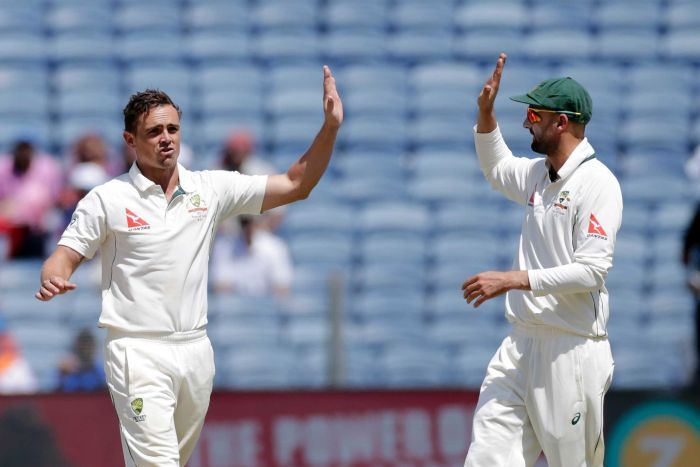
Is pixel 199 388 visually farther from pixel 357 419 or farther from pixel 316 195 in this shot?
pixel 316 195

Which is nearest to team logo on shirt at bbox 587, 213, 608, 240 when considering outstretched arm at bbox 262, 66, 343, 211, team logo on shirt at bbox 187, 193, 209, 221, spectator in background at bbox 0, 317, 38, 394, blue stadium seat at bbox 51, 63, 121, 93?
outstretched arm at bbox 262, 66, 343, 211

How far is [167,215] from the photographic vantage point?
5.04 metres

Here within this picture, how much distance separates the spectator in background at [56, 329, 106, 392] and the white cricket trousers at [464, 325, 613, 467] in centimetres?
315

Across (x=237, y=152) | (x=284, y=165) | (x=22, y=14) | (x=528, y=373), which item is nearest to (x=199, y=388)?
(x=528, y=373)

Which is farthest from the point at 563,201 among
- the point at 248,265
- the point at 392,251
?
the point at 392,251

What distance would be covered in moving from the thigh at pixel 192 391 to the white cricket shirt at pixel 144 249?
0.10 m

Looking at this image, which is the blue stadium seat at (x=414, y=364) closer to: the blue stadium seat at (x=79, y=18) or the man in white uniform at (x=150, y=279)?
the man in white uniform at (x=150, y=279)

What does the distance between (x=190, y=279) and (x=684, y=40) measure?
768cm

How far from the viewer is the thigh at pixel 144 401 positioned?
4.93 meters

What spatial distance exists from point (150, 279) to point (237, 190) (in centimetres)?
55

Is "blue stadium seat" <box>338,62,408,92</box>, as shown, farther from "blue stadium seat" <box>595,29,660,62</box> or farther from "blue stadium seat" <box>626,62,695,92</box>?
"blue stadium seat" <box>626,62,695,92</box>

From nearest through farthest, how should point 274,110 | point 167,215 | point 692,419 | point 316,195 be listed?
point 167,215
point 692,419
point 316,195
point 274,110

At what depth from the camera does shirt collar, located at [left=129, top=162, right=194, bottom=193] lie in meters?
5.04

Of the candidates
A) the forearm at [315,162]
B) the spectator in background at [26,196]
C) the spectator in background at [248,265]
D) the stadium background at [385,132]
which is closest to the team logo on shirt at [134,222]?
the forearm at [315,162]
